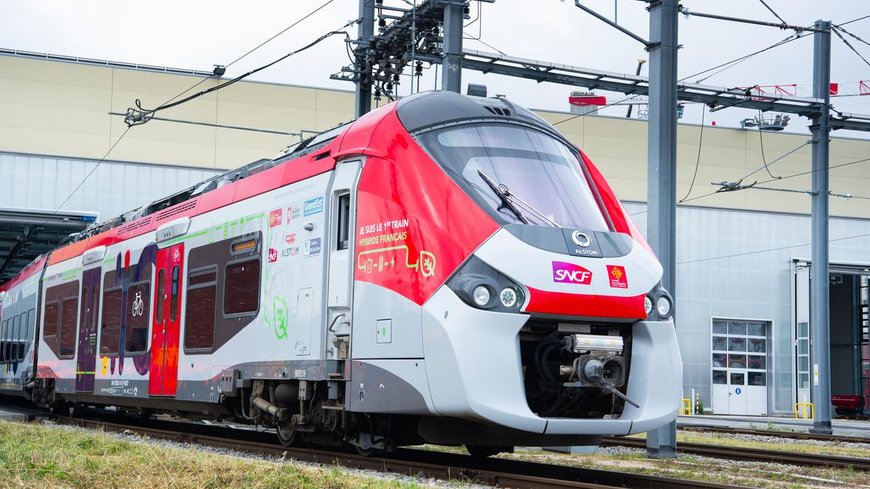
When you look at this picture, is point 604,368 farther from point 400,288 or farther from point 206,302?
point 206,302

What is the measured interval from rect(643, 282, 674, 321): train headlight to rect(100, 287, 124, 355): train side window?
32.7 ft

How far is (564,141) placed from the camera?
38.2ft

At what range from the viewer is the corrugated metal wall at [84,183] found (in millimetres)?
36312

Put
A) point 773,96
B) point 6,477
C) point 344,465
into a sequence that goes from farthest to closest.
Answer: point 773,96 < point 344,465 < point 6,477

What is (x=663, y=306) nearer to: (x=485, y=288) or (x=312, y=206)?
(x=485, y=288)

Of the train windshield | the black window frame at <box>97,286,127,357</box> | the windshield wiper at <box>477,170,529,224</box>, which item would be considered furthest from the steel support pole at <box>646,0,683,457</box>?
the black window frame at <box>97,286,127,357</box>

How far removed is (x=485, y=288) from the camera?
952 cm

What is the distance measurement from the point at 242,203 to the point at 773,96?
52.9 ft

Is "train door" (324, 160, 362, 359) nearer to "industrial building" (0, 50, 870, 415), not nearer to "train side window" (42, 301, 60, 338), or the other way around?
"train side window" (42, 301, 60, 338)

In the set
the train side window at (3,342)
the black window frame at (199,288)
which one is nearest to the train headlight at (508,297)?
the black window frame at (199,288)

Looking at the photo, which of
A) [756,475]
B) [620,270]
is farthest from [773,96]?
[620,270]

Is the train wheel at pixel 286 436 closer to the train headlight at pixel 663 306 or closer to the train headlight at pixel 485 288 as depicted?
the train headlight at pixel 485 288

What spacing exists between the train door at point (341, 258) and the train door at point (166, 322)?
444cm

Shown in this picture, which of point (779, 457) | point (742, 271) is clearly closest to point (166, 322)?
point (779, 457)
